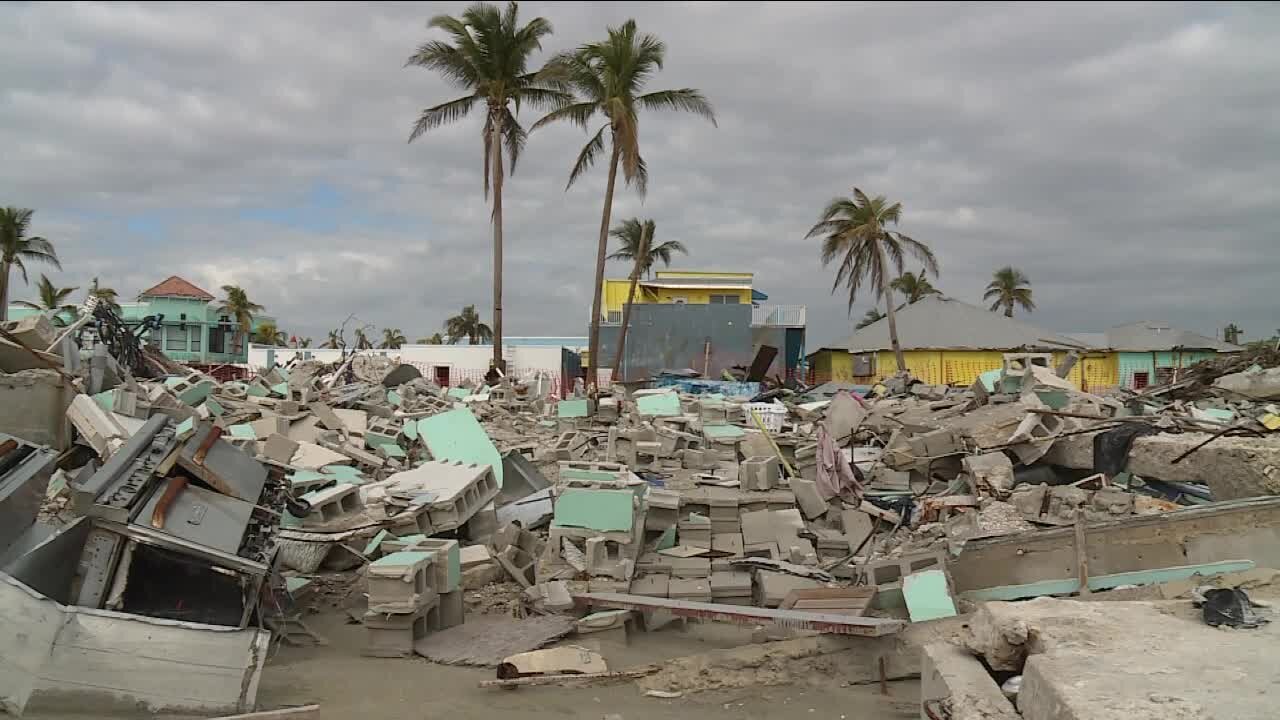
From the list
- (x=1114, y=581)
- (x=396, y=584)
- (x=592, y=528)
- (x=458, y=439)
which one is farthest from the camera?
(x=458, y=439)

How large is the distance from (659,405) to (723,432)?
77.3 inches

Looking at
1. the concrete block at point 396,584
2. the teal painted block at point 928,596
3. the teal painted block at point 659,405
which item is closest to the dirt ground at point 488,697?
the concrete block at point 396,584

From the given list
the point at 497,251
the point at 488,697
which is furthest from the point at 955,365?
the point at 488,697

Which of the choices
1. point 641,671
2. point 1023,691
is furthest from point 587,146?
point 1023,691

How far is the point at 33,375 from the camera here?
27.5ft

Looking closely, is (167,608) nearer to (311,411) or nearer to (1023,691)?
(1023,691)

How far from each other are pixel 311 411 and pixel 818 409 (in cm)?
900

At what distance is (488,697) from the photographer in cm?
540

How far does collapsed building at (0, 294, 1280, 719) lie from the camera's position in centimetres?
444

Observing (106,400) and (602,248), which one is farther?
(602,248)

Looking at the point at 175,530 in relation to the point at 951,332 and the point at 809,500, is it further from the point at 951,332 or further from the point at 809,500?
the point at 951,332

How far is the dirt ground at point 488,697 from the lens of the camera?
5098mm

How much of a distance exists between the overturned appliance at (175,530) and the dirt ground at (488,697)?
24.8 inches

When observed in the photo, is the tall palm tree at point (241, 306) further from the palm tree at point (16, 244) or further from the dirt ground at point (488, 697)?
the dirt ground at point (488, 697)
